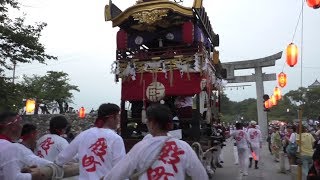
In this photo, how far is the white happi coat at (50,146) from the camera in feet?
14.2

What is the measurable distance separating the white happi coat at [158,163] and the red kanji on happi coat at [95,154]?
92 centimetres

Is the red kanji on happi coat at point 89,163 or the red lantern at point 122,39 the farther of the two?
the red lantern at point 122,39

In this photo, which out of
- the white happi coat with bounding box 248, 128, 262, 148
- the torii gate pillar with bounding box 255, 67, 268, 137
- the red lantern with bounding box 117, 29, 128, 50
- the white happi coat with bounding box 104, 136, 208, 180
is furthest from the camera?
the torii gate pillar with bounding box 255, 67, 268, 137

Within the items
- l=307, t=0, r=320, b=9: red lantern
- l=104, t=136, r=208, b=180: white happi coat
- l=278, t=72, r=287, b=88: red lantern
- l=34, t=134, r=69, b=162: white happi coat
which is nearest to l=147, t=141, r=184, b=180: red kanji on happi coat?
l=104, t=136, r=208, b=180: white happi coat

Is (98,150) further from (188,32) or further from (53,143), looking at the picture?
(188,32)

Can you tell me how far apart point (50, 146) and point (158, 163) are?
2.08 meters

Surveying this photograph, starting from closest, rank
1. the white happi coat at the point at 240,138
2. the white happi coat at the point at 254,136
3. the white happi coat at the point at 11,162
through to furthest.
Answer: the white happi coat at the point at 11,162, the white happi coat at the point at 240,138, the white happi coat at the point at 254,136

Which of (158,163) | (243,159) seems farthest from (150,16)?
(158,163)

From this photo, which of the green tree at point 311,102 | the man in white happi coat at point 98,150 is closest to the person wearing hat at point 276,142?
the man in white happi coat at point 98,150

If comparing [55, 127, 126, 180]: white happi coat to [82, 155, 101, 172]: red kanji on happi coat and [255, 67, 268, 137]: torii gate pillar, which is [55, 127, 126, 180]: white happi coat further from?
[255, 67, 268, 137]: torii gate pillar

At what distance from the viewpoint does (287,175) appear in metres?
11.5

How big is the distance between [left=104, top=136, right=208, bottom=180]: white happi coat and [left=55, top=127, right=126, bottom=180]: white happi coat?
928 millimetres

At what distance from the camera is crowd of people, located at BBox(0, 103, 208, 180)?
275cm

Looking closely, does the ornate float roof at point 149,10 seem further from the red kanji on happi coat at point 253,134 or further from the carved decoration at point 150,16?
the red kanji on happi coat at point 253,134
